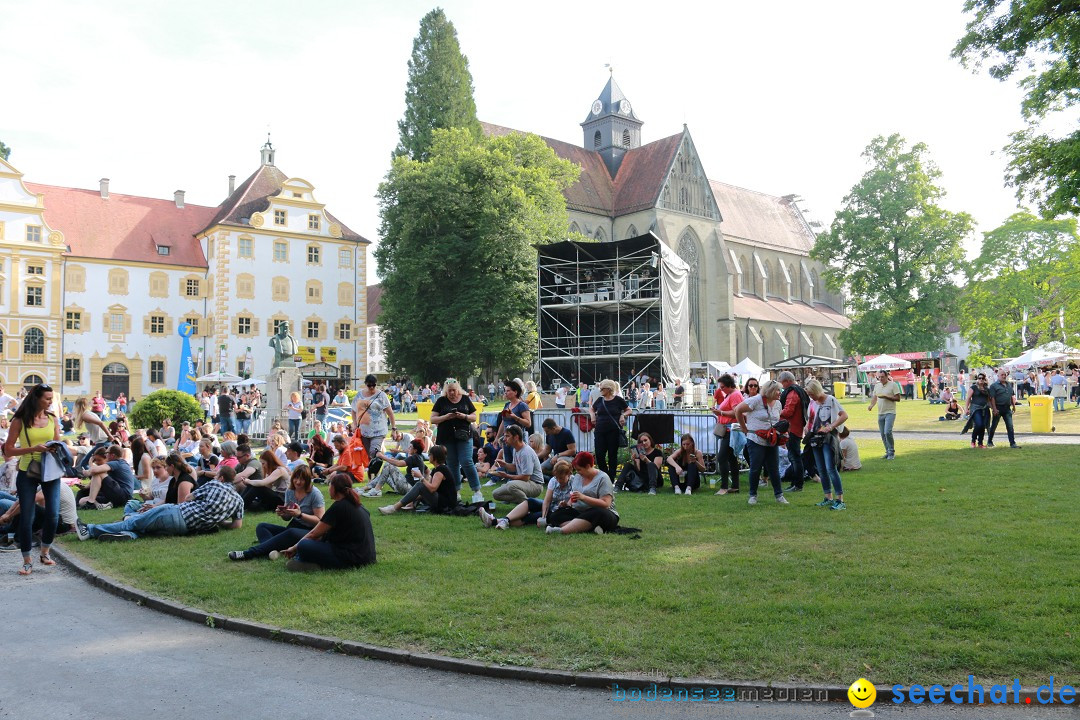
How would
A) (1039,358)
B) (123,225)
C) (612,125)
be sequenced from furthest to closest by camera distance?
(612,125)
(123,225)
(1039,358)

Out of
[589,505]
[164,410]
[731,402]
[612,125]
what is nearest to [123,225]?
[164,410]

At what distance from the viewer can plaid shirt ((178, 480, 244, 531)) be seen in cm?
1011

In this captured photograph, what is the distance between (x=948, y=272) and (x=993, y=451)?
37.3 meters

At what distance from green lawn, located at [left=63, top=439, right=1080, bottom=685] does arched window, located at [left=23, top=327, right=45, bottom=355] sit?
47.4 metres

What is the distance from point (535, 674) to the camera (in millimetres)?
5066

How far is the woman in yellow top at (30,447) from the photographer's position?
26.3 ft

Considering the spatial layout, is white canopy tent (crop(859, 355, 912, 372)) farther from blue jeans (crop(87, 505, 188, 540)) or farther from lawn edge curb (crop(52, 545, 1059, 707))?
lawn edge curb (crop(52, 545, 1059, 707))

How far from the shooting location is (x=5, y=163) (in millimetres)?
49344

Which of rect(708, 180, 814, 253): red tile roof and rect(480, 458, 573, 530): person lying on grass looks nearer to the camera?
rect(480, 458, 573, 530): person lying on grass

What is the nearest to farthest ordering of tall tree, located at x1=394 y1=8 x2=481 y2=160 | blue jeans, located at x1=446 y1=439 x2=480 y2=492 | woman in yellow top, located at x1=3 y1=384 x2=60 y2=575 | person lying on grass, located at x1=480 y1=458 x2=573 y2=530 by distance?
1. woman in yellow top, located at x1=3 y1=384 x2=60 y2=575
2. person lying on grass, located at x1=480 y1=458 x2=573 y2=530
3. blue jeans, located at x1=446 y1=439 x2=480 y2=492
4. tall tree, located at x1=394 y1=8 x2=481 y2=160

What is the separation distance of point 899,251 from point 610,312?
2058 centimetres

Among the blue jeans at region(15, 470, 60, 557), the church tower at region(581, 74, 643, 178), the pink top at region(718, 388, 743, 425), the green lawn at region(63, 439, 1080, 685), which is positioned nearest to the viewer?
the green lawn at region(63, 439, 1080, 685)

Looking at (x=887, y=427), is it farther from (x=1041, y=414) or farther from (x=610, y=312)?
(x=610, y=312)

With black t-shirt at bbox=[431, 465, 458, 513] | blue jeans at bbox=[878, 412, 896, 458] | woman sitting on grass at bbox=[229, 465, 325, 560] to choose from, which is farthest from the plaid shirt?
blue jeans at bbox=[878, 412, 896, 458]
